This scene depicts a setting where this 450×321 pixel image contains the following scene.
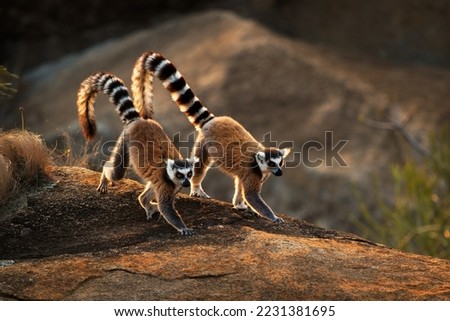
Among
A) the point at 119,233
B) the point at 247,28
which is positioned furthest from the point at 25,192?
the point at 247,28

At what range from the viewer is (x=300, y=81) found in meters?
17.8

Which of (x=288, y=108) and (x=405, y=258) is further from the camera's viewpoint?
(x=288, y=108)

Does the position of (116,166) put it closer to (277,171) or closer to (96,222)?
(96,222)

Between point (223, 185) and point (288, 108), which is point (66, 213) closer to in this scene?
point (223, 185)

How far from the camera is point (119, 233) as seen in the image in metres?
7.60

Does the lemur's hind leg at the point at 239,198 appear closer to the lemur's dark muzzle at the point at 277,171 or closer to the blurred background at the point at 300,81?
the lemur's dark muzzle at the point at 277,171

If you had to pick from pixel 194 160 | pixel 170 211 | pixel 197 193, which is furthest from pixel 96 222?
pixel 197 193

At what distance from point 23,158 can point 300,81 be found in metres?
10.0

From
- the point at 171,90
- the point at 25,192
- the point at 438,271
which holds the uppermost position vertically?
the point at 171,90

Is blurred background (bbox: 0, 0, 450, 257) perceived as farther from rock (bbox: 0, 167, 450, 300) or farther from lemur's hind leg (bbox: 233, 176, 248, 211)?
rock (bbox: 0, 167, 450, 300)

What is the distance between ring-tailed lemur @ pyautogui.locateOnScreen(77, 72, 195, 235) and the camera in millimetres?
7730

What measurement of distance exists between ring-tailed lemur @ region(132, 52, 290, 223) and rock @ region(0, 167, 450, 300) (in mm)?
245

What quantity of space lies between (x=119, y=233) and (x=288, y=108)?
10.2 m

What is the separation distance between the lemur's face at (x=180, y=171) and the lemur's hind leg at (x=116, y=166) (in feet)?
1.73
